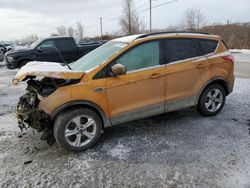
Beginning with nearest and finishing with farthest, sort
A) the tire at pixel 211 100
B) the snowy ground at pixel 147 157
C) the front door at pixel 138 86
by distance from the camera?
the snowy ground at pixel 147 157 → the front door at pixel 138 86 → the tire at pixel 211 100

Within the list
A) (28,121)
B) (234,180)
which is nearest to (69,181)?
(28,121)

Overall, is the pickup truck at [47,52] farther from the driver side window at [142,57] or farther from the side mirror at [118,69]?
the side mirror at [118,69]

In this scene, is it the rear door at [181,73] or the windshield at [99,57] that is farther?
the rear door at [181,73]

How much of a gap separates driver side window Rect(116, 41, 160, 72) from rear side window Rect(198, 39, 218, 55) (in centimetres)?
101

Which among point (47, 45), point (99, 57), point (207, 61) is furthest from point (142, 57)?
point (47, 45)

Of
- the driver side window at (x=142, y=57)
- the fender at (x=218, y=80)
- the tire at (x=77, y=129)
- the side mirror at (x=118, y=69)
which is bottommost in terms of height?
the tire at (x=77, y=129)

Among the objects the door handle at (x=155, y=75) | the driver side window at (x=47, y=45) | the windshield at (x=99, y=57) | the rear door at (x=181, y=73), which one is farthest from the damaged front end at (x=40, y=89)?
the driver side window at (x=47, y=45)

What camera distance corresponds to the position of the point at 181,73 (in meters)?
4.43

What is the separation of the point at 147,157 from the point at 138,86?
1158mm

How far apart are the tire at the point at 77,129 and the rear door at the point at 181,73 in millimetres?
1404

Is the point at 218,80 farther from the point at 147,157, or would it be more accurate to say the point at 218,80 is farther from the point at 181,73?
the point at 147,157

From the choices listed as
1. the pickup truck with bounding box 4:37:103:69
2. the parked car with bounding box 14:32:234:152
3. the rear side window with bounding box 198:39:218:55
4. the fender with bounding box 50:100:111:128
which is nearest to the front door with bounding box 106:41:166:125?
the parked car with bounding box 14:32:234:152

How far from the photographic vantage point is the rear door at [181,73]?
4.36m

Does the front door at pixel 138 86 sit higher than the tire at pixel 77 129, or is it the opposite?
the front door at pixel 138 86
